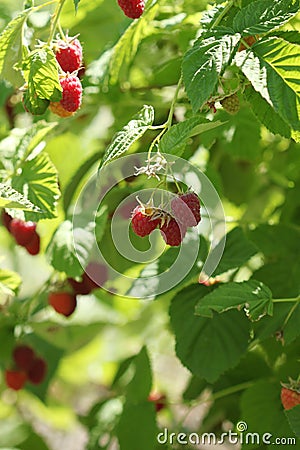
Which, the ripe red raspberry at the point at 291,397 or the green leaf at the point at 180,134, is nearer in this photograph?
the green leaf at the point at 180,134

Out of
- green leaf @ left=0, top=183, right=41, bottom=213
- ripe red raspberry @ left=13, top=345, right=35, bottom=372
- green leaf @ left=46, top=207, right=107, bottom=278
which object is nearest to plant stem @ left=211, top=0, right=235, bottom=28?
green leaf @ left=0, top=183, right=41, bottom=213

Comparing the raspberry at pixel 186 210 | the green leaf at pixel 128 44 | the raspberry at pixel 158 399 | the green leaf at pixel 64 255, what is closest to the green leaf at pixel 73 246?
the green leaf at pixel 64 255

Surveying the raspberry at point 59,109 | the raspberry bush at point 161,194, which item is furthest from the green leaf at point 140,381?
the raspberry at point 59,109

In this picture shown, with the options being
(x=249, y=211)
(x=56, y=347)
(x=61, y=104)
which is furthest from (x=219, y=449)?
(x=61, y=104)

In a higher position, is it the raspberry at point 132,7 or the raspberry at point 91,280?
the raspberry at point 132,7

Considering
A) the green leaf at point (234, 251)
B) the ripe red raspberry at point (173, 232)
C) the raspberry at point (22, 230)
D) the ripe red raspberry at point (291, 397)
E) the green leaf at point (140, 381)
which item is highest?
the ripe red raspberry at point (173, 232)

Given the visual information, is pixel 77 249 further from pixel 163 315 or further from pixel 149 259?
pixel 163 315

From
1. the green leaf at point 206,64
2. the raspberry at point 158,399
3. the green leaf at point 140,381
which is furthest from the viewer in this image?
the raspberry at point 158,399

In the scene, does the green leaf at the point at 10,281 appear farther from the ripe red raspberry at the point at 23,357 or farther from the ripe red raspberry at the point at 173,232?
the ripe red raspberry at the point at 23,357

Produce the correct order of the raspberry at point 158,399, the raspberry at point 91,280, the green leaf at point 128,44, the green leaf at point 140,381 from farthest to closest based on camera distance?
the raspberry at point 158,399, the green leaf at point 140,381, the raspberry at point 91,280, the green leaf at point 128,44
